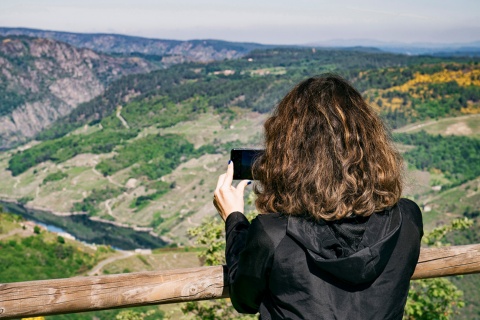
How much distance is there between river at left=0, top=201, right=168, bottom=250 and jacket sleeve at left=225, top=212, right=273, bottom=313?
334 ft

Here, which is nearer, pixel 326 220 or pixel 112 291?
pixel 326 220

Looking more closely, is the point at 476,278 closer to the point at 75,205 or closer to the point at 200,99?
the point at 75,205

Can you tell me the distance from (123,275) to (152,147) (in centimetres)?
15792

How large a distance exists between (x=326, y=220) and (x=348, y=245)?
108 mm

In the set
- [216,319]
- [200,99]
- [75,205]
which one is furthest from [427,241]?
[200,99]

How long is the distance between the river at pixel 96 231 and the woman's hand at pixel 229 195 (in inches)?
3998

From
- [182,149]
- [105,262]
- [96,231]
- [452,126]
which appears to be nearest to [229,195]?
[105,262]

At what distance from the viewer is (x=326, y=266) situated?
5.39ft

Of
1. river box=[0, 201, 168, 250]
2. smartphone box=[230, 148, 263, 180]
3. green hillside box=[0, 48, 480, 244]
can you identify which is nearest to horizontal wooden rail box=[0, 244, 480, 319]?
smartphone box=[230, 148, 263, 180]

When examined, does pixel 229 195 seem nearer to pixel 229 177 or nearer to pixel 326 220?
pixel 229 177

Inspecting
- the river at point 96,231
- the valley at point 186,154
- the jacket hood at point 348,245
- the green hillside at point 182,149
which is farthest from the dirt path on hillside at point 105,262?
the jacket hood at point 348,245

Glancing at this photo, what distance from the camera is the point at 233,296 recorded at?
1.97 metres

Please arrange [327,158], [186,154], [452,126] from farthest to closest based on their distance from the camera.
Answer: [186,154] → [452,126] → [327,158]

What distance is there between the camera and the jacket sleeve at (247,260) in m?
1.74
